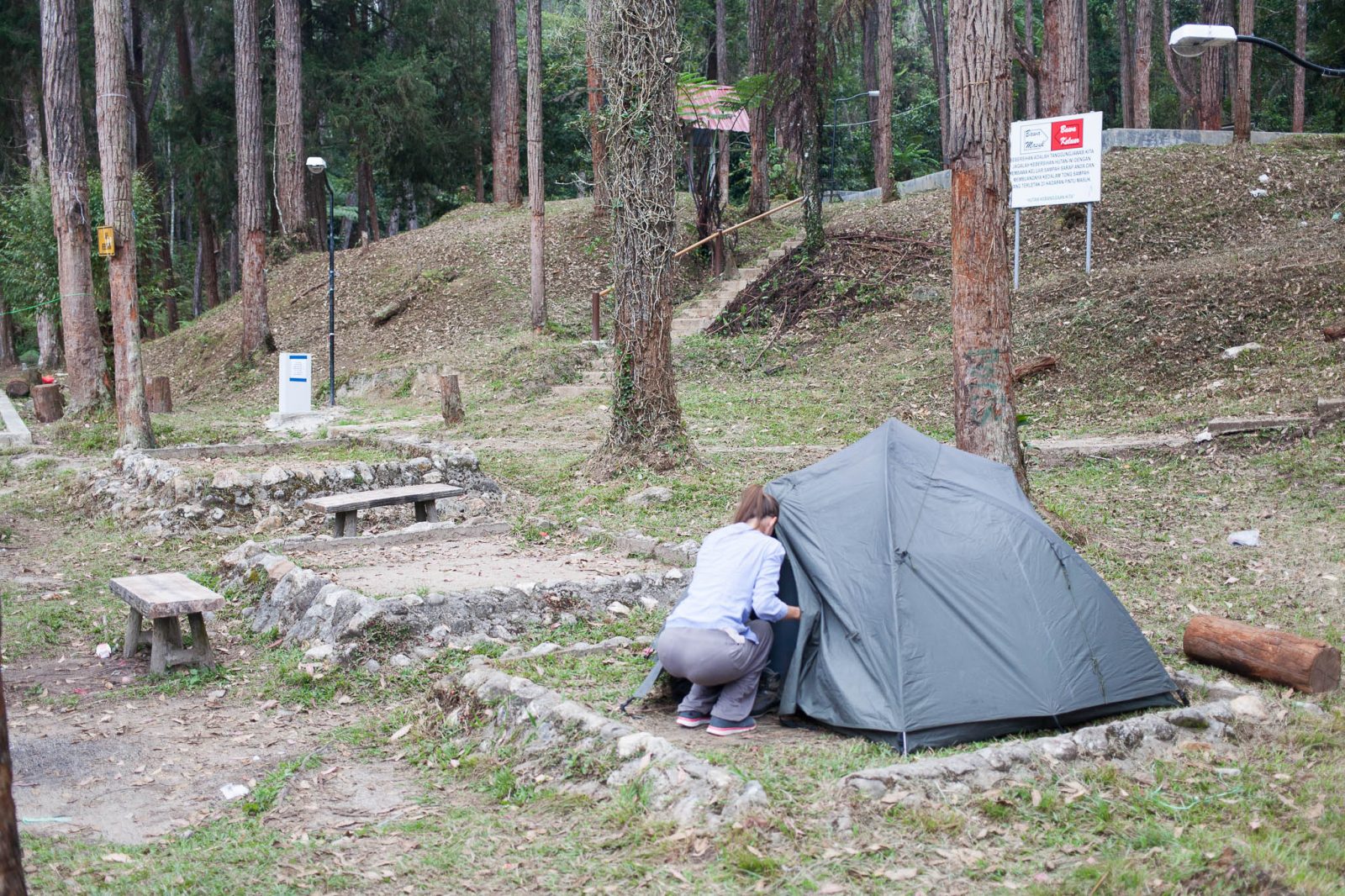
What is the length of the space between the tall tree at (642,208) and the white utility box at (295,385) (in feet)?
23.7

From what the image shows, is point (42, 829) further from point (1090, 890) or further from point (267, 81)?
point (267, 81)

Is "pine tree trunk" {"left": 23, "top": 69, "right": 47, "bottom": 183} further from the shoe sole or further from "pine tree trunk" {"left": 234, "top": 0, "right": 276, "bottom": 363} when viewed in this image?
the shoe sole

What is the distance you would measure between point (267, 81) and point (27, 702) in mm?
27162

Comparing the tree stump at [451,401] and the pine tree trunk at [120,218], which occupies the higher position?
the pine tree trunk at [120,218]

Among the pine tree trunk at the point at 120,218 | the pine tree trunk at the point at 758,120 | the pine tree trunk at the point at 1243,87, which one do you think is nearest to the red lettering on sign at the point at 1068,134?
the pine tree trunk at the point at 758,120

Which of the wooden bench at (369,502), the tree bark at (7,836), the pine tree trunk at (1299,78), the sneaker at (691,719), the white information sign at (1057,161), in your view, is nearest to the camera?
the tree bark at (7,836)

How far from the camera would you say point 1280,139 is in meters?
22.0

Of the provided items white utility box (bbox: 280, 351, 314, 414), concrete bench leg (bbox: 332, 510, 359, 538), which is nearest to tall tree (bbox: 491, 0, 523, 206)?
white utility box (bbox: 280, 351, 314, 414)

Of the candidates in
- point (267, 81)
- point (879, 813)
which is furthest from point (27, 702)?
point (267, 81)

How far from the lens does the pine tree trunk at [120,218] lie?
41.2ft

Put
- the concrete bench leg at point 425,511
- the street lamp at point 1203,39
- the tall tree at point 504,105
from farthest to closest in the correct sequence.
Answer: the tall tree at point 504,105, the concrete bench leg at point 425,511, the street lamp at point 1203,39

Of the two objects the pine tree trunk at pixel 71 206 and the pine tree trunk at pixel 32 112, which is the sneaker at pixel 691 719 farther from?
the pine tree trunk at pixel 32 112

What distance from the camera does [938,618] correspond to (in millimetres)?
5066

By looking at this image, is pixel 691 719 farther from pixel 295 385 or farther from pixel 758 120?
pixel 758 120
